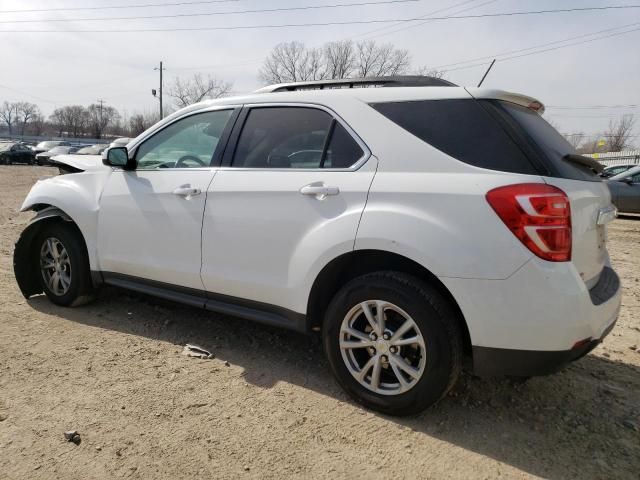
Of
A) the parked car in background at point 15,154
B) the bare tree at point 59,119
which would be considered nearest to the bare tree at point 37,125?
the bare tree at point 59,119

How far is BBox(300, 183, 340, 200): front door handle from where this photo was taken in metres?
2.73

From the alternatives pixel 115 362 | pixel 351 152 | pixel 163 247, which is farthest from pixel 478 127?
pixel 115 362

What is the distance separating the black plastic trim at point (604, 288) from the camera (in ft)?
7.82

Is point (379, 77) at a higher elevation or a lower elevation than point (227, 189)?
higher

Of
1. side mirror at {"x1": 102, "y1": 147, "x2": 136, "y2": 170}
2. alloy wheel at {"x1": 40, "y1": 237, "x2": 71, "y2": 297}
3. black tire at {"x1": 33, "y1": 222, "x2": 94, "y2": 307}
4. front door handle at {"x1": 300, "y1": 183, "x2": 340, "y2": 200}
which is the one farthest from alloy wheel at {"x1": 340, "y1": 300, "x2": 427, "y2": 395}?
alloy wheel at {"x1": 40, "y1": 237, "x2": 71, "y2": 297}

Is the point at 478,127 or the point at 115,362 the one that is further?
the point at 115,362

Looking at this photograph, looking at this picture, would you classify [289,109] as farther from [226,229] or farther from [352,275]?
[352,275]

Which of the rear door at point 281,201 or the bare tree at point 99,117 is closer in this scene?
the rear door at point 281,201

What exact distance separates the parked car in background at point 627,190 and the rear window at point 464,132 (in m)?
11.4

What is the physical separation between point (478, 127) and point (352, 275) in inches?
42.6

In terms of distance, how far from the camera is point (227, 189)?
3.16 meters

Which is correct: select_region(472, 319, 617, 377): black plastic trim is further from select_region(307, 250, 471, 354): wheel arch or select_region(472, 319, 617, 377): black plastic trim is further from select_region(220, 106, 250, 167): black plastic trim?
select_region(220, 106, 250, 167): black plastic trim

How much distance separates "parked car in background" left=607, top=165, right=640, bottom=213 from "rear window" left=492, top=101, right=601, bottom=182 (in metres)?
10.9

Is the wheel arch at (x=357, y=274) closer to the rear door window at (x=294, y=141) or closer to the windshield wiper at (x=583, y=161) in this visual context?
the rear door window at (x=294, y=141)
